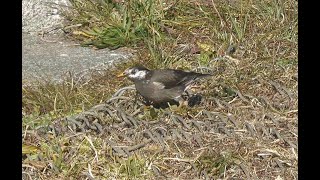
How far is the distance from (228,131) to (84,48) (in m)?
2.51

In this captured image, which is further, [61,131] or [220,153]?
[61,131]

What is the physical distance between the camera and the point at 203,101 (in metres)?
6.50

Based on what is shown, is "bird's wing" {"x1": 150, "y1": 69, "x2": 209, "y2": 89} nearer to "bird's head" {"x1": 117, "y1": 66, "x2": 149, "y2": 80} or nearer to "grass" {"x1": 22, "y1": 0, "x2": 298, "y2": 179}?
"bird's head" {"x1": 117, "y1": 66, "x2": 149, "y2": 80}

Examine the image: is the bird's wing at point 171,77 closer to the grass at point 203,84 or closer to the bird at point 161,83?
the bird at point 161,83

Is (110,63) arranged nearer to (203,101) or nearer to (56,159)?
(203,101)

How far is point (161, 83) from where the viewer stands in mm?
6605

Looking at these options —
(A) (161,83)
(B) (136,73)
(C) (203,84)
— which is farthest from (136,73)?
(C) (203,84)

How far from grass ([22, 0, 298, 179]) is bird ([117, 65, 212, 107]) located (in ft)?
0.67

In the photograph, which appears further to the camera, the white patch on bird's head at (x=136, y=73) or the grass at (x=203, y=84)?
the white patch on bird's head at (x=136, y=73)

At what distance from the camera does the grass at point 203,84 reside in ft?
18.0

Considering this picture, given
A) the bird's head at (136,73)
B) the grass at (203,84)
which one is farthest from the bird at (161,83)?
the grass at (203,84)

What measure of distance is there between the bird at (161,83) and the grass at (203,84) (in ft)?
0.67

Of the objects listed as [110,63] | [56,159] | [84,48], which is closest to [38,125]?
[56,159]

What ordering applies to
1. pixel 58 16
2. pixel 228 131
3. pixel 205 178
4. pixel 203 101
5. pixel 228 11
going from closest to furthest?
pixel 205 178 < pixel 228 131 < pixel 203 101 < pixel 228 11 < pixel 58 16
